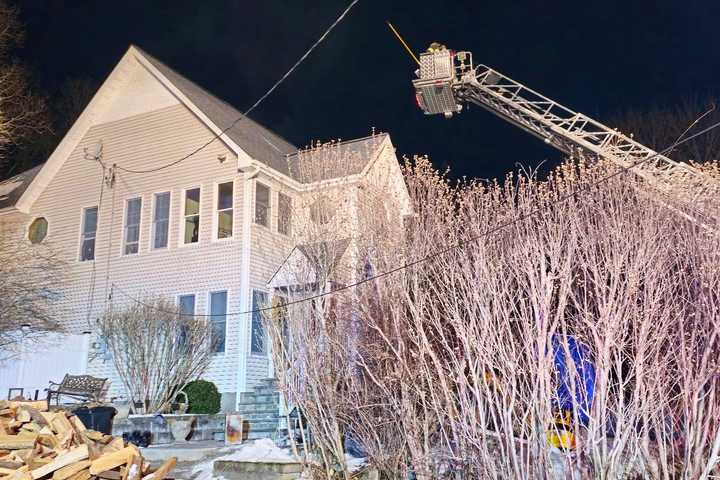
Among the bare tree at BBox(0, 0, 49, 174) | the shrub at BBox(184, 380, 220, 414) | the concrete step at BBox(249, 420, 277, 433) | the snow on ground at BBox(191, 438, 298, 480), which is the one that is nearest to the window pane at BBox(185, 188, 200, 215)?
the bare tree at BBox(0, 0, 49, 174)

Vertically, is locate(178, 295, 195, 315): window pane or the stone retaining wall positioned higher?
locate(178, 295, 195, 315): window pane

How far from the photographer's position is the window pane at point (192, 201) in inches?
674

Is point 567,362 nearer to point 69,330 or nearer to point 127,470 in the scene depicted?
point 127,470

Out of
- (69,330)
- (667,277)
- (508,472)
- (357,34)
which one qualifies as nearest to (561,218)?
(667,277)

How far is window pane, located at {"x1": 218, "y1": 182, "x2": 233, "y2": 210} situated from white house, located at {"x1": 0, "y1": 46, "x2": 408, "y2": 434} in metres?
0.03

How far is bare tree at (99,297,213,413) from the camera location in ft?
45.3

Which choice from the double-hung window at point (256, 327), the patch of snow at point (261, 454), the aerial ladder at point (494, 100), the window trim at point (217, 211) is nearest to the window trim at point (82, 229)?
the window trim at point (217, 211)

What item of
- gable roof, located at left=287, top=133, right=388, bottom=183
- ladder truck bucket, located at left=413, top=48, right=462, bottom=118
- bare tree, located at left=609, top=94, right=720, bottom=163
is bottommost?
gable roof, located at left=287, top=133, right=388, bottom=183

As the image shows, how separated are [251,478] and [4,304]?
11.0 metres

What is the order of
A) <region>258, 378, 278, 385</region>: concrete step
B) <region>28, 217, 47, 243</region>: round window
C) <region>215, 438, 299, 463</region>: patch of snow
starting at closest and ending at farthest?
<region>215, 438, 299, 463</region>: patch of snow < <region>258, 378, 278, 385</region>: concrete step < <region>28, 217, 47, 243</region>: round window

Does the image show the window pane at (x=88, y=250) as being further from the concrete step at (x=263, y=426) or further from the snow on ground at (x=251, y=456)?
the snow on ground at (x=251, y=456)

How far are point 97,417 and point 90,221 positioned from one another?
813cm

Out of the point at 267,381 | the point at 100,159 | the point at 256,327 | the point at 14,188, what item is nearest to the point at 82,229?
the point at 100,159

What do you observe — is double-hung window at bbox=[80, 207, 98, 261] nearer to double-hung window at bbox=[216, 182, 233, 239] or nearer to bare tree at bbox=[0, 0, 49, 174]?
bare tree at bbox=[0, 0, 49, 174]
